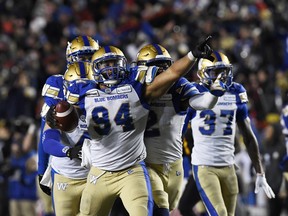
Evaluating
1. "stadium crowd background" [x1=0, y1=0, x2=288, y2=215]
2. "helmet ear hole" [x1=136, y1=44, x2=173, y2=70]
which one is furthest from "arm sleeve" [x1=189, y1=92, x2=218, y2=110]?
"stadium crowd background" [x1=0, y1=0, x2=288, y2=215]

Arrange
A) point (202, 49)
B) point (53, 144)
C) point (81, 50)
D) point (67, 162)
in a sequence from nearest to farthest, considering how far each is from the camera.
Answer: point (202, 49)
point (53, 144)
point (67, 162)
point (81, 50)

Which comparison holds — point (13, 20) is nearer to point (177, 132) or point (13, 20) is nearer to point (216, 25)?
point (216, 25)

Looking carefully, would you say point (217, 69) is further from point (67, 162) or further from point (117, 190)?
point (117, 190)

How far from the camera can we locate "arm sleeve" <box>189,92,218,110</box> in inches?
223

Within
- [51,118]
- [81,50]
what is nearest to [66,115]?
[51,118]

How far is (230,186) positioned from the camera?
23.3ft

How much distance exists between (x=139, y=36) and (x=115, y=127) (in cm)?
946

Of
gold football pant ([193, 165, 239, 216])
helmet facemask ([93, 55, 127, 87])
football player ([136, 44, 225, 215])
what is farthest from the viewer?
gold football pant ([193, 165, 239, 216])

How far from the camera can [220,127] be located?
7.20 m

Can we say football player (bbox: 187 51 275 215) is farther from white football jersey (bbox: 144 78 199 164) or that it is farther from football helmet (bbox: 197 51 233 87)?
white football jersey (bbox: 144 78 199 164)

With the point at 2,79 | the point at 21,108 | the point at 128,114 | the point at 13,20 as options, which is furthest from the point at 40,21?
the point at 128,114

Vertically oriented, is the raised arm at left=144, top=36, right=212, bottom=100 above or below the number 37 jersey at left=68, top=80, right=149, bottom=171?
above

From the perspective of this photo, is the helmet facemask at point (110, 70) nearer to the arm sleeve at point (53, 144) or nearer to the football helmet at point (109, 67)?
the football helmet at point (109, 67)

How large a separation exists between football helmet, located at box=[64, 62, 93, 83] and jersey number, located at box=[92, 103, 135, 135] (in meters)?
0.71
